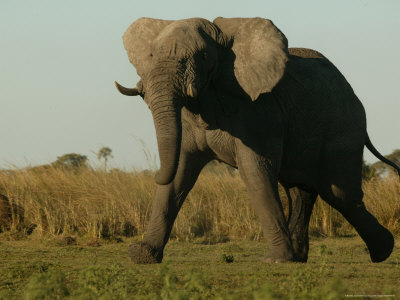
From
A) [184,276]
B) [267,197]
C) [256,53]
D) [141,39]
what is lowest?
[184,276]

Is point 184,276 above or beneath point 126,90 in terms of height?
beneath

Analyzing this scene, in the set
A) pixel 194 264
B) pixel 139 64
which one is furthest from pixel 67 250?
pixel 139 64

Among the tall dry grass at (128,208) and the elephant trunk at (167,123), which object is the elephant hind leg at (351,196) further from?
the tall dry grass at (128,208)

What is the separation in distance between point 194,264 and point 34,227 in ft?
18.8

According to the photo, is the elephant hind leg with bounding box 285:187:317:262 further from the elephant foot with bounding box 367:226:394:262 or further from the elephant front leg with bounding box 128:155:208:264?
the elephant front leg with bounding box 128:155:208:264

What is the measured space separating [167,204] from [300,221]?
190cm

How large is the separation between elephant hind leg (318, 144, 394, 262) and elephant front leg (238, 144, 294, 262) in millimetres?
1139

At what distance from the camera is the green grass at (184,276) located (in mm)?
5363

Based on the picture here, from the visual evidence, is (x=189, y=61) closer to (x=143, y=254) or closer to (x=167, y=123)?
(x=167, y=123)

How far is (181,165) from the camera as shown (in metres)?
8.48

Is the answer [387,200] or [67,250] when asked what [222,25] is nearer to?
[67,250]

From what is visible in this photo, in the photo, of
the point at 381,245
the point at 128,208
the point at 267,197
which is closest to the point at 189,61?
the point at 267,197

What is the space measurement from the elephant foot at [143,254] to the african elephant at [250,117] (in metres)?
0.01

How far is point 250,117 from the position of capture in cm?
805
